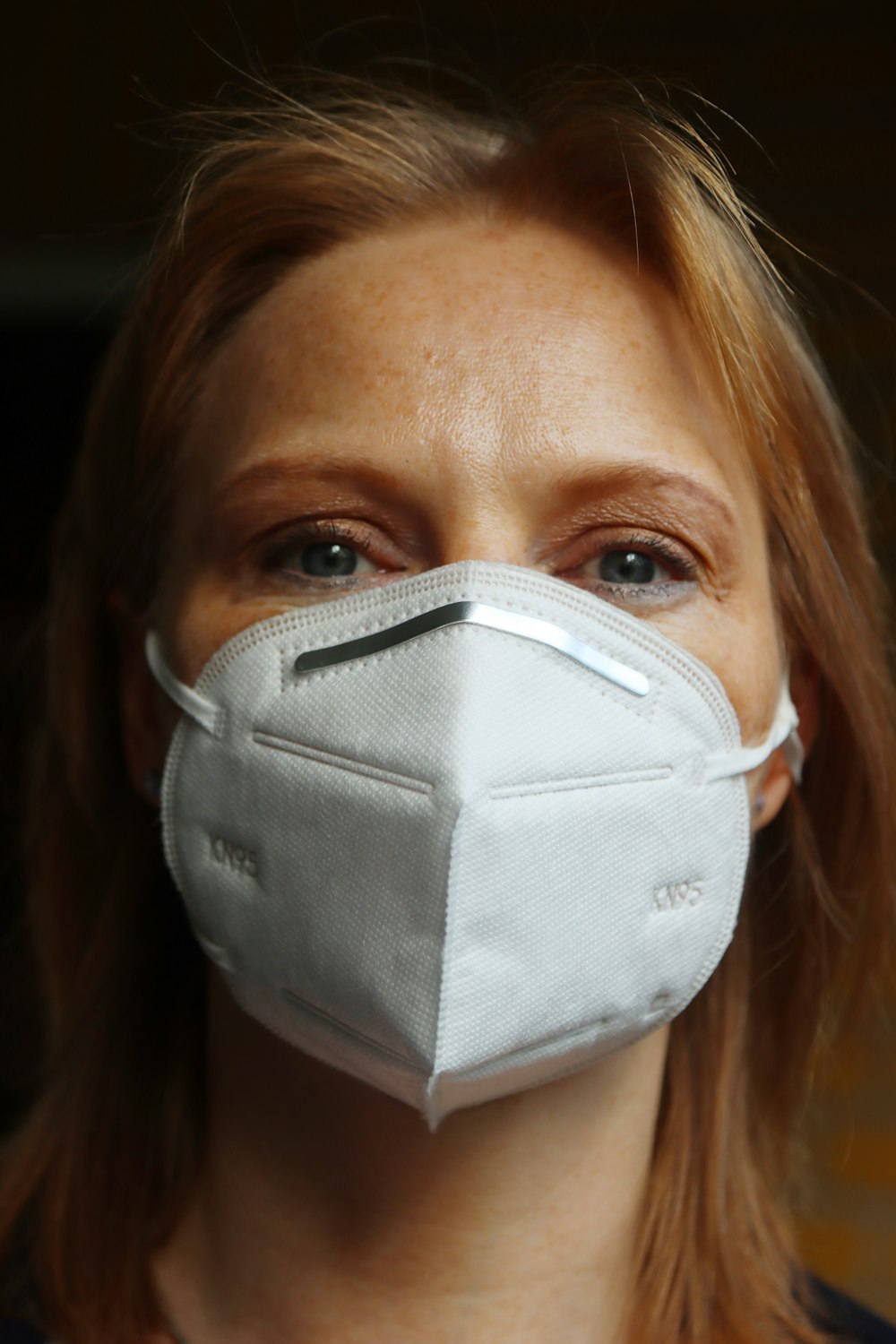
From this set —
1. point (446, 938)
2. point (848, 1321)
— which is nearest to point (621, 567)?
point (446, 938)

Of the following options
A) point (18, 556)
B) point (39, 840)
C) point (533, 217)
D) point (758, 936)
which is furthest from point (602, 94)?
point (18, 556)

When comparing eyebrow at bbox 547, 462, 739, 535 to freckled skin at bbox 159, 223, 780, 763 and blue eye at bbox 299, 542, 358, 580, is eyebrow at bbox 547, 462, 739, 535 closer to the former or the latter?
freckled skin at bbox 159, 223, 780, 763

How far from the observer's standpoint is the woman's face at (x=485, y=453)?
1.31 m

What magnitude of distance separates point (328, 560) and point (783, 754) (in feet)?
1.78

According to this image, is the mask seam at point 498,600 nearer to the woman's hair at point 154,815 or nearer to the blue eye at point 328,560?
the blue eye at point 328,560

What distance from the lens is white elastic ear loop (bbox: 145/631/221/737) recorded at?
53.2 inches

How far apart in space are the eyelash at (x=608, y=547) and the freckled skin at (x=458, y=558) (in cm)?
1

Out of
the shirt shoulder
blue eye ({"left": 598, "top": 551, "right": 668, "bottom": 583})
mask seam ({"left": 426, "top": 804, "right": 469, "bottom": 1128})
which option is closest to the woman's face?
blue eye ({"left": 598, "top": 551, "right": 668, "bottom": 583})

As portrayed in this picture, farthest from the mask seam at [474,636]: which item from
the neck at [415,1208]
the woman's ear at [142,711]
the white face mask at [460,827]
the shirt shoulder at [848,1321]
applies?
the shirt shoulder at [848,1321]

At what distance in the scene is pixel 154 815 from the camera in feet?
5.89

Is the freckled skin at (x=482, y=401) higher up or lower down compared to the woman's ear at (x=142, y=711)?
higher up

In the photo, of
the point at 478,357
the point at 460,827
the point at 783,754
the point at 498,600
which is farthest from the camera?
the point at 783,754

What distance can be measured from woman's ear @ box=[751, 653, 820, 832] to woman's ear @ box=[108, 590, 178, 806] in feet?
2.04

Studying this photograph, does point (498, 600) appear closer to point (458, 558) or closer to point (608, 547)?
point (458, 558)
